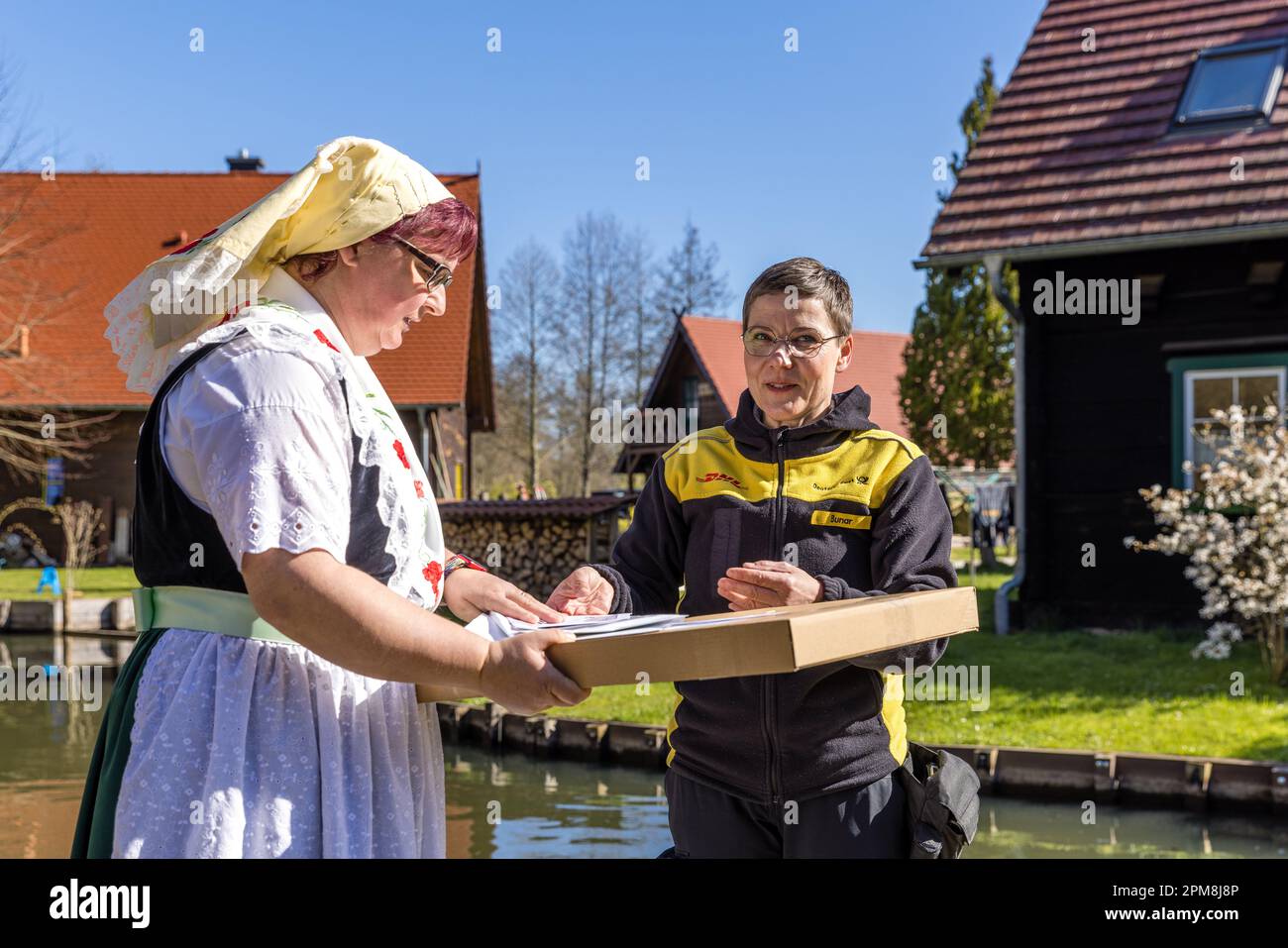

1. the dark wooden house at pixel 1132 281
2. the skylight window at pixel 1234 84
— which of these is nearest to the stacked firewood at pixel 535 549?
the dark wooden house at pixel 1132 281

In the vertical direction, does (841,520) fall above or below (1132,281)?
below

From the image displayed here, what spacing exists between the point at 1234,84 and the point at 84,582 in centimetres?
1685

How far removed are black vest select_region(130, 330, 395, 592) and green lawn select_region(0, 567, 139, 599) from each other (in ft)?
52.1

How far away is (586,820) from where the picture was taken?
260 inches

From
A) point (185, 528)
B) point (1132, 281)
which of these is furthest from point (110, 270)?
point (185, 528)

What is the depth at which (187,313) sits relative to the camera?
1.87 m

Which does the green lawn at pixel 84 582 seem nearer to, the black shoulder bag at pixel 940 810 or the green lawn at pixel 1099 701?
the green lawn at pixel 1099 701

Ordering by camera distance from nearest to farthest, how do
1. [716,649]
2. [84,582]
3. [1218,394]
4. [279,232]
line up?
1. [716,649]
2. [279,232]
3. [1218,394]
4. [84,582]

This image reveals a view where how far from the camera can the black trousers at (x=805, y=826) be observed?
2.42 m

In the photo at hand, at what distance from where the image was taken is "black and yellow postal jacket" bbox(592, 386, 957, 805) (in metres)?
2.45

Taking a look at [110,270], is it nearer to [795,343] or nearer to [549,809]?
[549,809]

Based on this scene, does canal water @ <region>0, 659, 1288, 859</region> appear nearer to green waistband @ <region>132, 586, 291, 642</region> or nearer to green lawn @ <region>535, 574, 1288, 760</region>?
green lawn @ <region>535, 574, 1288, 760</region>
